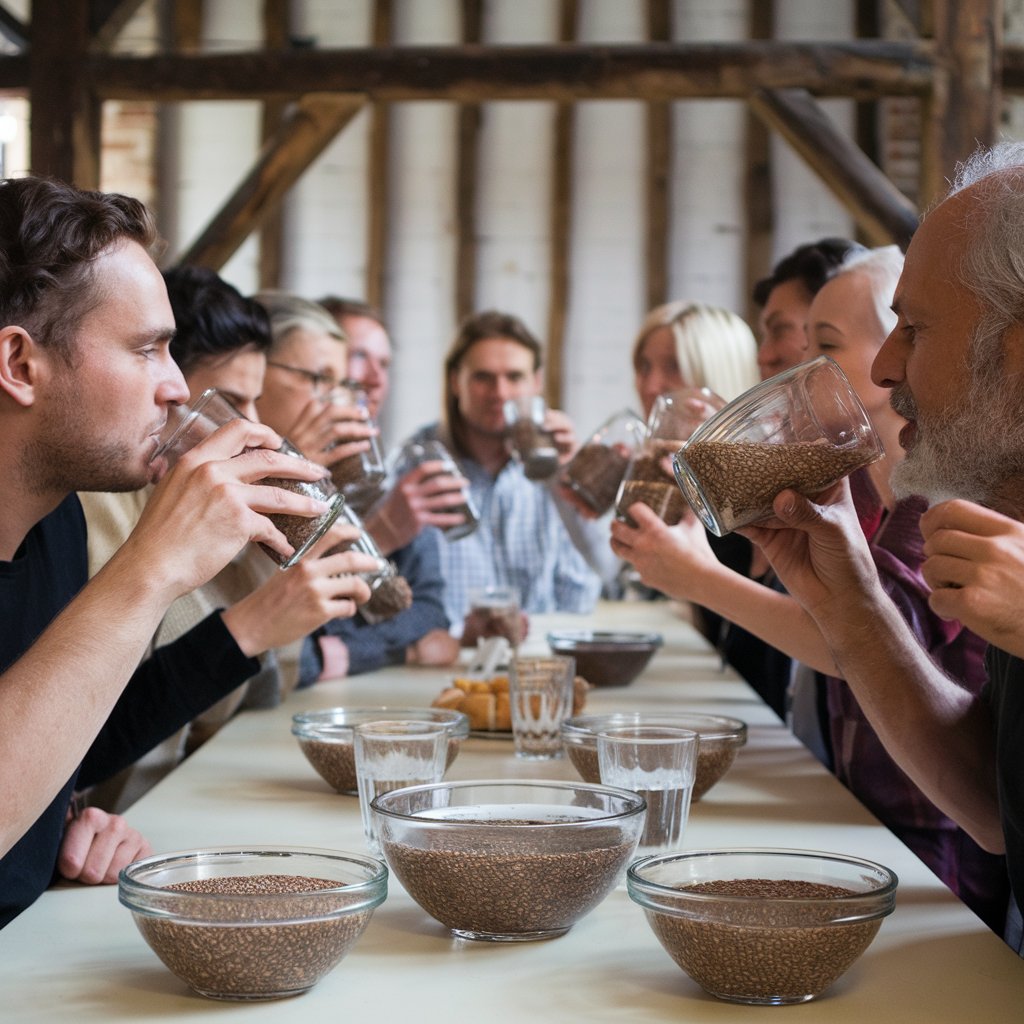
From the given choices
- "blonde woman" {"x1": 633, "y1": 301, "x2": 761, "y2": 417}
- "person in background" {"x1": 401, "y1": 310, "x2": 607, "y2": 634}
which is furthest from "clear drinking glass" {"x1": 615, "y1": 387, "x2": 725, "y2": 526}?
"person in background" {"x1": 401, "y1": 310, "x2": 607, "y2": 634}

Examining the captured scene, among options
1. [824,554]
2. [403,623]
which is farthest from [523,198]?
[824,554]

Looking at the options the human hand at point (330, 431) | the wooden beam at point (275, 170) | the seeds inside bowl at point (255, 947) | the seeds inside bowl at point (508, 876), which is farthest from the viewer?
the wooden beam at point (275, 170)

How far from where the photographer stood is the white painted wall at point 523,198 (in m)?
7.23

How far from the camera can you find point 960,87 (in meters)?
4.94

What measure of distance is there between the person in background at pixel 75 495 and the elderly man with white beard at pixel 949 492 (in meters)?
0.60

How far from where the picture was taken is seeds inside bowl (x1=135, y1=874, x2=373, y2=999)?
107 cm

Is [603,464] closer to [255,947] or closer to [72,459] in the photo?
[72,459]

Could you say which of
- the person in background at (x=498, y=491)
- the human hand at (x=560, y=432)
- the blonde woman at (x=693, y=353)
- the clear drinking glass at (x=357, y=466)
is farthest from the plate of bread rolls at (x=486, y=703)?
the person in background at (x=498, y=491)

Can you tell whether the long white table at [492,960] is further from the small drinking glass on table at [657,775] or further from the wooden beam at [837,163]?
the wooden beam at [837,163]

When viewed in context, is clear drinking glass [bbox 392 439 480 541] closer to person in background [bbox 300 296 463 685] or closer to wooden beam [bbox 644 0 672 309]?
person in background [bbox 300 296 463 685]

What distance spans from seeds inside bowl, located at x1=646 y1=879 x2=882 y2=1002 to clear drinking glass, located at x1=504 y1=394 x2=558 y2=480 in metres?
2.53

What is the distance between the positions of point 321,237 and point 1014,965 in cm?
651

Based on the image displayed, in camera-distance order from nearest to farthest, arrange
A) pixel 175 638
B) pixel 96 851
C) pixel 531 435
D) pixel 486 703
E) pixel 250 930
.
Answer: pixel 250 930, pixel 96 851, pixel 486 703, pixel 175 638, pixel 531 435

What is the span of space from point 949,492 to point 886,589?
0.44 metres
